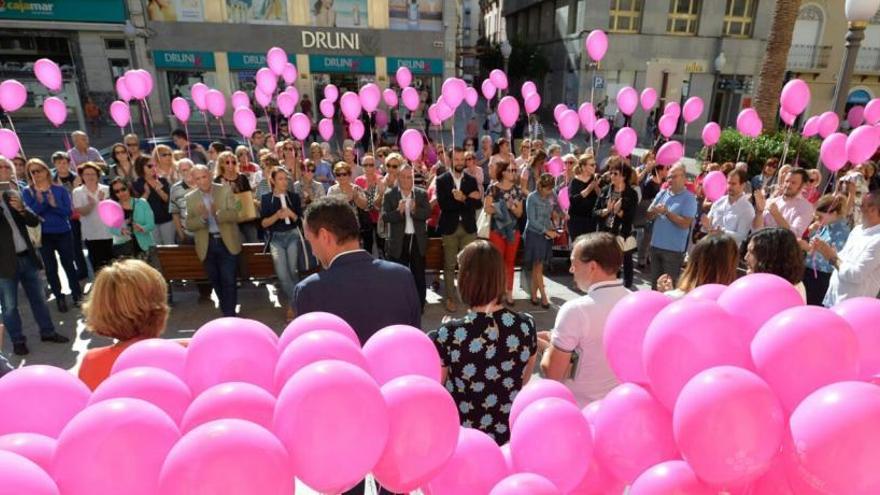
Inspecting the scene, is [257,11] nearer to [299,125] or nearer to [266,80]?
[266,80]

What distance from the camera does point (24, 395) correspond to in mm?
1444

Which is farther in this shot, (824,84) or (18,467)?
(824,84)

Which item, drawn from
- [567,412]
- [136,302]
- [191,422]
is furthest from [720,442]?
[136,302]

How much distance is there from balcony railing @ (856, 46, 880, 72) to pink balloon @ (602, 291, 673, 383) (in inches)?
1259

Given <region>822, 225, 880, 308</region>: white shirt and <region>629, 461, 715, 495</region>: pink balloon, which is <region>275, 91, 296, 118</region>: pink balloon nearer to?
<region>822, 225, 880, 308</region>: white shirt

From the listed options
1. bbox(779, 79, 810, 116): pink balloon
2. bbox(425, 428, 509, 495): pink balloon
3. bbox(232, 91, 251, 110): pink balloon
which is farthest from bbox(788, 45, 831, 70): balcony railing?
bbox(425, 428, 509, 495): pink balloon

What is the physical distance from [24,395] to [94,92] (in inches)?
948

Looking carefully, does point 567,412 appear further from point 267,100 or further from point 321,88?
point 321,88

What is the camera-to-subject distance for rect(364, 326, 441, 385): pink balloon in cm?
173

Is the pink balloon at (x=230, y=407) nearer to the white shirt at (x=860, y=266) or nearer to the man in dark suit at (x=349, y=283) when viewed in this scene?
the man in dark suit at (x=349, y=283)

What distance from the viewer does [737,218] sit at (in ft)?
16.5

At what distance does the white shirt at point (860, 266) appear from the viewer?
3.45m

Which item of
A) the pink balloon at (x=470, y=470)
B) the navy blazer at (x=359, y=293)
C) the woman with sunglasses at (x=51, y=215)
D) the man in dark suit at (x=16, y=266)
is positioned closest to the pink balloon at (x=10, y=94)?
the woman with sunglasses at (x=51, y=215)

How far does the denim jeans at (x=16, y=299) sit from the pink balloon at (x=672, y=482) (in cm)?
543
